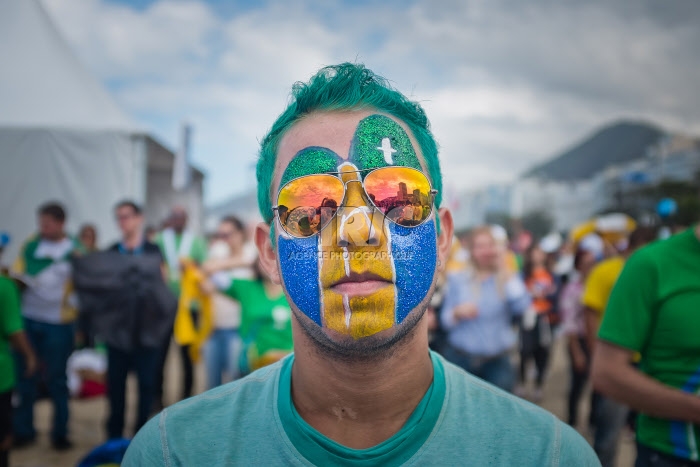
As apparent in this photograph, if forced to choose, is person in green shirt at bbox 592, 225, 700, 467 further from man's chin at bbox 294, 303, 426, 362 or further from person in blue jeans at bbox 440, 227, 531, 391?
person in blue jeans at bbox 440, 227, 531, 391

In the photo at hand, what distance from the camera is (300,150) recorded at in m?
1.43

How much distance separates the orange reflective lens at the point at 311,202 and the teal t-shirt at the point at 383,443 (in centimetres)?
44

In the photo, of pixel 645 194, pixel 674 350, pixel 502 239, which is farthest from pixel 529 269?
pixel 645 194

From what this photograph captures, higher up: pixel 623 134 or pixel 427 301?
pixel 623 134

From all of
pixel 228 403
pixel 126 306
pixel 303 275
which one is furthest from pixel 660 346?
pixel 126 306

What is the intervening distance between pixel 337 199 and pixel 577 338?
500cm

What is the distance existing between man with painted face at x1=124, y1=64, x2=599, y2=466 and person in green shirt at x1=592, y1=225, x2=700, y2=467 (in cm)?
95

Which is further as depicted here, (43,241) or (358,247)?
(43,241)

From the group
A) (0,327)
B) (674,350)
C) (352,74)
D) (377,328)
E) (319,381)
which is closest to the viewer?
(377,328)

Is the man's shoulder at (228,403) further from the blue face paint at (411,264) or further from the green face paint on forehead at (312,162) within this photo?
the green face paint on forehead at (312,162)

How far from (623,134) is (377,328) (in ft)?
702

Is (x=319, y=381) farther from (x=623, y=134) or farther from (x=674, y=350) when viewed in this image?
(x=623, y=134)

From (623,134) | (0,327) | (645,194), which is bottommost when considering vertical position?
(0,327)

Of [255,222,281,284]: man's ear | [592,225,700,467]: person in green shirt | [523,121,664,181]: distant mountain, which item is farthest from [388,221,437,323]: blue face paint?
[523,121,664,181]: distant mountain
